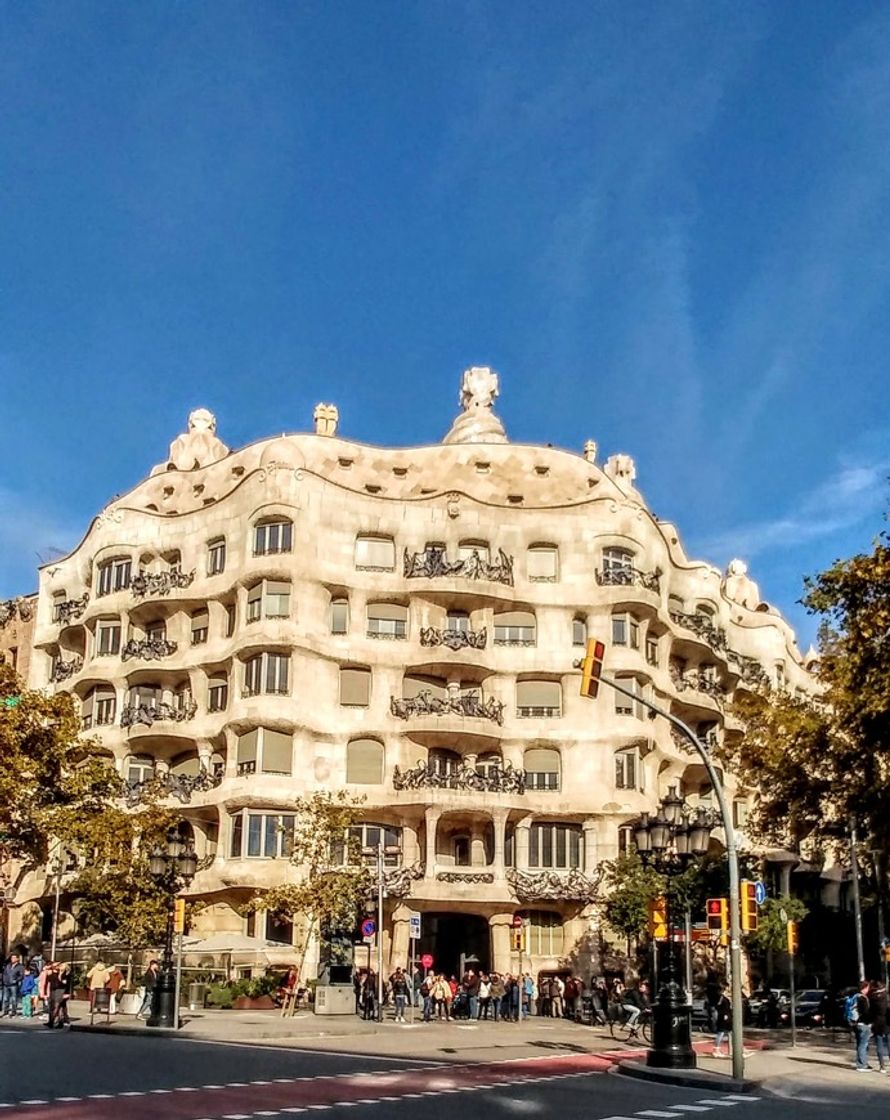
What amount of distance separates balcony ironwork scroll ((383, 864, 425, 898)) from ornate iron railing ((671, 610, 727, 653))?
16998mm

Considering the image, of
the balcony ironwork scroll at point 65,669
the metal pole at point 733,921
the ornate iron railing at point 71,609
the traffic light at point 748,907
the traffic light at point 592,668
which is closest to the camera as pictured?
the traffic light at point 592,668

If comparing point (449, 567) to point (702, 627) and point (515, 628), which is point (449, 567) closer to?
point (515, 628)

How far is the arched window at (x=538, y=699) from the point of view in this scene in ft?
175

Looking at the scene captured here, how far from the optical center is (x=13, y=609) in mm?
67250

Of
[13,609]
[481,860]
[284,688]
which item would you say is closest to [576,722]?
[481,860]

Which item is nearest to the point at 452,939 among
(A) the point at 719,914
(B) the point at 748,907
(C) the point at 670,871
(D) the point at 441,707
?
(D) the point at 441,707

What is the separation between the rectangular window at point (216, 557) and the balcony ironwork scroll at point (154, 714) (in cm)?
528

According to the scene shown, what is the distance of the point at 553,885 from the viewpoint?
50.5m

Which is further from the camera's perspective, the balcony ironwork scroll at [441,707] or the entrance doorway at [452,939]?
the entrance doorway at [452,939]

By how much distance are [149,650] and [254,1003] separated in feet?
→ 56.1

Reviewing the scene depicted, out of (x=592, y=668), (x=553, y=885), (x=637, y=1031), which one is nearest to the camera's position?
(x=592, y=668)

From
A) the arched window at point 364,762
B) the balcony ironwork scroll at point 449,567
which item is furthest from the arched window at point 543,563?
the arched window at point 364,762

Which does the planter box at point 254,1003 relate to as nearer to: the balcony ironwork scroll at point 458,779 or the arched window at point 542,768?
the balcony ironwork scroll at point 458,779

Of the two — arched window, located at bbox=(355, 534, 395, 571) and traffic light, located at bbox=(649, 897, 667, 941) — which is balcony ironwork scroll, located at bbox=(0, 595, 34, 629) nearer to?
arched window, located at bbox=(355, 534, 395, 571)
